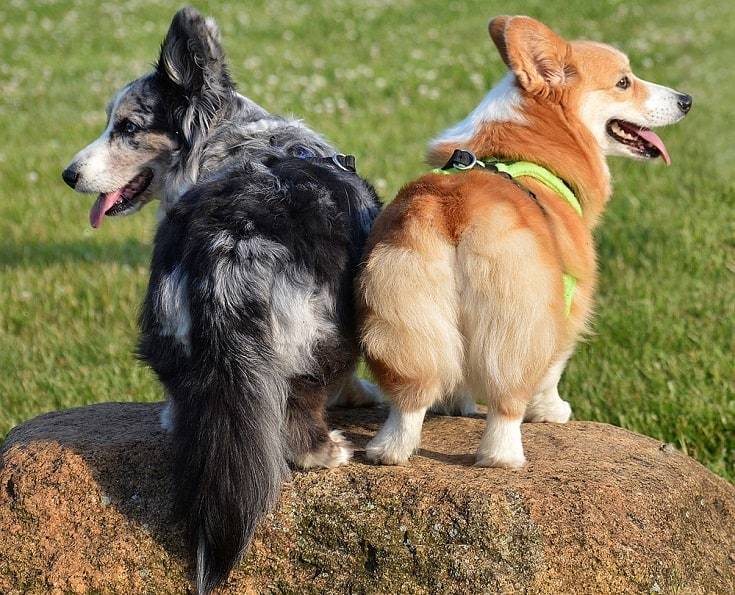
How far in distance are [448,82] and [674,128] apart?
9.15 feet

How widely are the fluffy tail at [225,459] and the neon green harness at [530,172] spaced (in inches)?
37.6

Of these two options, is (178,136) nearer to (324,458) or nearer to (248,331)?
(248,331)

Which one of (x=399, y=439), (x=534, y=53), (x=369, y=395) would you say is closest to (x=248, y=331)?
(x=399, y=439)

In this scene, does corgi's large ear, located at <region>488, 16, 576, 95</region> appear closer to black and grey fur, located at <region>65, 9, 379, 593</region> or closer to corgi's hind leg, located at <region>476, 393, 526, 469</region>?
black and grey fur, located at <region>65, 9, 379, 593</region>

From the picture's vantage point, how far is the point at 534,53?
11.8 ft

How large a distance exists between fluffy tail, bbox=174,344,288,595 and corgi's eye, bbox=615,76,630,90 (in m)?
1.81

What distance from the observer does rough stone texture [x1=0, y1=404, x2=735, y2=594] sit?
282cm

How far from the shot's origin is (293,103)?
10.6 meters

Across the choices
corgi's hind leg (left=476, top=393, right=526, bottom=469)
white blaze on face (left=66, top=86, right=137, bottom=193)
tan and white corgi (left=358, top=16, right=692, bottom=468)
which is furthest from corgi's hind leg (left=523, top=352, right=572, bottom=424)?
white blaze on face (left=66, top=86, right=137, bottom=193)

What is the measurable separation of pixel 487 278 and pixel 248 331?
71 cm

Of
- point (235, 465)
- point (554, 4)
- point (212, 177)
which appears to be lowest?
point (554, 4)

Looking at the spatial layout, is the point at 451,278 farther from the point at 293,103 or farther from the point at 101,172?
the point at 293,103

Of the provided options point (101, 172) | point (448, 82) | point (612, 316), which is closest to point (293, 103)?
point (448, 82)

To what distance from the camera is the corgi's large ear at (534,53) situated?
139 inches
